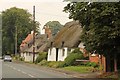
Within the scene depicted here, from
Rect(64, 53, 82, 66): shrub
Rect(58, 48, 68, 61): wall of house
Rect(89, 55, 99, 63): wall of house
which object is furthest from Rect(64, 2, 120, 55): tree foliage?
Rect(58, 48, 68, 61): wall of house

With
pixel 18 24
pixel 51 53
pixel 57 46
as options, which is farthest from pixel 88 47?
pixel 18 24

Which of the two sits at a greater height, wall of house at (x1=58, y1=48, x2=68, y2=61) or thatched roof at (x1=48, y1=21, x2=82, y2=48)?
thatched roof at (x1=48, y1=21, x2=82, y2=48)

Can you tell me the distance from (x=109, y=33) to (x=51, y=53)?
4438 cm

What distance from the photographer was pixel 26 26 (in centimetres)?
11869

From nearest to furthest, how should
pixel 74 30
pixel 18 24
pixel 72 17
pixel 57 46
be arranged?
1. pixel 72 17
2. pixel 74 30
3. pixel 57 46
4. pixel 18 24

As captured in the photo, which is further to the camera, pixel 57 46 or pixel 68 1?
pixel 57 46

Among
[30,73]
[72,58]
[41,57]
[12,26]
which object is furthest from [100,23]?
[12,26]

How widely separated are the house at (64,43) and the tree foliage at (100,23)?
2666 centimetres

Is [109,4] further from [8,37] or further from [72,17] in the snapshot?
[8,37]

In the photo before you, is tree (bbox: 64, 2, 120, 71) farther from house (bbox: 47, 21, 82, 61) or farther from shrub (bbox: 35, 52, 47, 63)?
shrub (bbox: 35, 52, 47, 63)

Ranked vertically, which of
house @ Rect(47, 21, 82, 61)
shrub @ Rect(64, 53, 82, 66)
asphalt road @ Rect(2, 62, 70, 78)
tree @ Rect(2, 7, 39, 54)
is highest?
tree @ Rect(2, 7, 39, 54)

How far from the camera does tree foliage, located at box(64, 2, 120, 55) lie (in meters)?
25.4

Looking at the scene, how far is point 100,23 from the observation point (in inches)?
1065

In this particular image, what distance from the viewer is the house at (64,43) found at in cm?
5759
